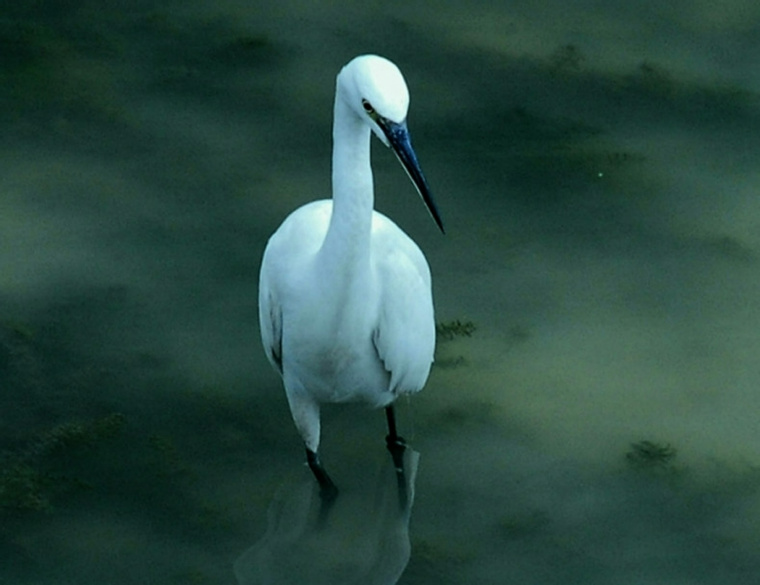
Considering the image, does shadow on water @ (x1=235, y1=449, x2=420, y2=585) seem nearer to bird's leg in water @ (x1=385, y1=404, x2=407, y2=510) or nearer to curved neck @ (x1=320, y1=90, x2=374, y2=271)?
bird's leg in water @ (x1=385, y1=404, x2=407, y2=510)

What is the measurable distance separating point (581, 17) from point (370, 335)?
2375 mm

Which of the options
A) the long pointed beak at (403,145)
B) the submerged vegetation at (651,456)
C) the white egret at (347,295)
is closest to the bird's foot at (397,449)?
the white egret at (347,295)

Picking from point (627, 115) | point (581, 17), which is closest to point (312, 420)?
point (627, 115)

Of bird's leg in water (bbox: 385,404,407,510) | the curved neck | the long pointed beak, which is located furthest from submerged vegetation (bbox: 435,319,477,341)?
the long pointed beak

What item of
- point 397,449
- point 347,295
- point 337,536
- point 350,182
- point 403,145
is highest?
point 403,145

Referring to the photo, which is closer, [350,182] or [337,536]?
[350,182]

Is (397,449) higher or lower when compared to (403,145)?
lower

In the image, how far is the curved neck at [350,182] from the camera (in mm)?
3180

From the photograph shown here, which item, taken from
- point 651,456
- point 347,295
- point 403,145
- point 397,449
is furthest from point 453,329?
point 403,145

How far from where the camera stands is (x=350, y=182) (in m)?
3.18

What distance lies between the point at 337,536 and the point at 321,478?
0.46 feet

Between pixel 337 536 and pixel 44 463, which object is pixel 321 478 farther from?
pixel 44 463

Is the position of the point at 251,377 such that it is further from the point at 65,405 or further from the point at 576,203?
the point at 576,203

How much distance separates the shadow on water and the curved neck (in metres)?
0.84
